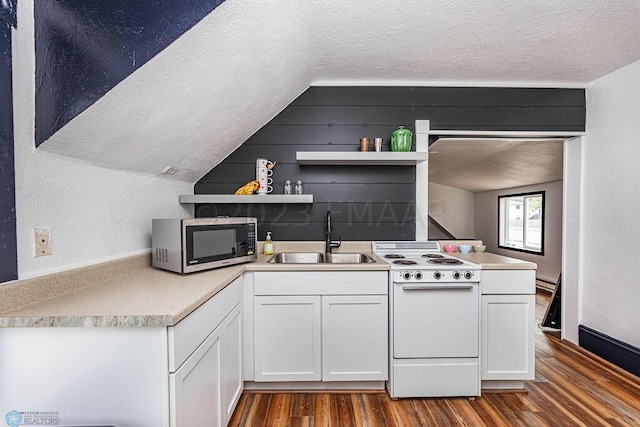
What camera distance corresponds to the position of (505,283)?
6.78 ft

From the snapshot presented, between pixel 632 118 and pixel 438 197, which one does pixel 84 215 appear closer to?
pixel 438 197

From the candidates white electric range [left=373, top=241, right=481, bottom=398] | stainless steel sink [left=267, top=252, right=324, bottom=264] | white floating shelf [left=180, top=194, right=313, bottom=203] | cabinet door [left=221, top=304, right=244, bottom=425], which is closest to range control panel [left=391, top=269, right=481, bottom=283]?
white electric range [left=373, top=241, right=481, bottom=398]

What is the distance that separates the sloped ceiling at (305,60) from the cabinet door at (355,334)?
1.45 metres

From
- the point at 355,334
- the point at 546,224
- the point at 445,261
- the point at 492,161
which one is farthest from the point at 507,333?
the point at 546,224

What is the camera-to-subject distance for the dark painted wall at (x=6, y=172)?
1.09 m

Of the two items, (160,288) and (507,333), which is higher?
(160,288)

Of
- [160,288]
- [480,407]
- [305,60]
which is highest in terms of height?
[305,60]

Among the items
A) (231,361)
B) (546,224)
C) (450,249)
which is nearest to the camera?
(231,361)

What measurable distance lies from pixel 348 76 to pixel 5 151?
2.17 m

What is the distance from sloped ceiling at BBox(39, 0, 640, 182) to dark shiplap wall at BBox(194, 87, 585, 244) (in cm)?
12

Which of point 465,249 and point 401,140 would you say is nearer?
point 401,140

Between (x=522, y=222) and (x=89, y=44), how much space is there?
5675mm

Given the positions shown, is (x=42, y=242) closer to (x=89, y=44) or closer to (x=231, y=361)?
(x=89, y=44)

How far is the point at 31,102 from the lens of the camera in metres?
1.21
